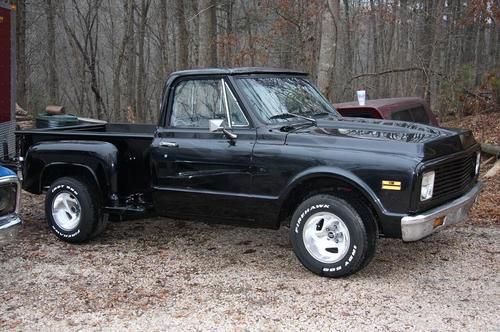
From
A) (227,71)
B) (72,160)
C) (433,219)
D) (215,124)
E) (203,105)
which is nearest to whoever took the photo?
(433,219)

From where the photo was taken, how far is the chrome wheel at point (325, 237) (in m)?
5.29

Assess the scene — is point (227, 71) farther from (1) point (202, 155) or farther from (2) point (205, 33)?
(2) point (205, 33)

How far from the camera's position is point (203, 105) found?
614 centimetres

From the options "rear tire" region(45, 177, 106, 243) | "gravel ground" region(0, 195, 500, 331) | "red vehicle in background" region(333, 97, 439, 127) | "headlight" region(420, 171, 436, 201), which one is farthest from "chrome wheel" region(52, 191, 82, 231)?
"red vehicle in background" region(333, 97, 439, 127)

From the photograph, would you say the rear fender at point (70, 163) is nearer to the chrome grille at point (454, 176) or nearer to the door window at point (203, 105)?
the door window at point (203, 105)

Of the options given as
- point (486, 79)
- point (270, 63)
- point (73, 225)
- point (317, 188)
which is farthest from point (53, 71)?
point (317, 188)

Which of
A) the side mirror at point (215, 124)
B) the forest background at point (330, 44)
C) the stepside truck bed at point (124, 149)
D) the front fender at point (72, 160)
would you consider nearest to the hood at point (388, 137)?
the side mirror at point (215, 124)

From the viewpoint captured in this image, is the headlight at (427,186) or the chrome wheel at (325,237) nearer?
the headlight at (427,186)

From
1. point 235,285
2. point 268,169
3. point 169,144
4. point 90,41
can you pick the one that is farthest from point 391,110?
point 90,41

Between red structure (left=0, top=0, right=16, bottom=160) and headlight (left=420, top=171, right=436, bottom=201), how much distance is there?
6499mm

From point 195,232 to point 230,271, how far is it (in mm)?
1632

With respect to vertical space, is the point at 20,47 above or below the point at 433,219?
above

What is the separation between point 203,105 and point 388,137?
2011mm

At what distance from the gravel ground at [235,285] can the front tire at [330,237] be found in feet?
0.53
